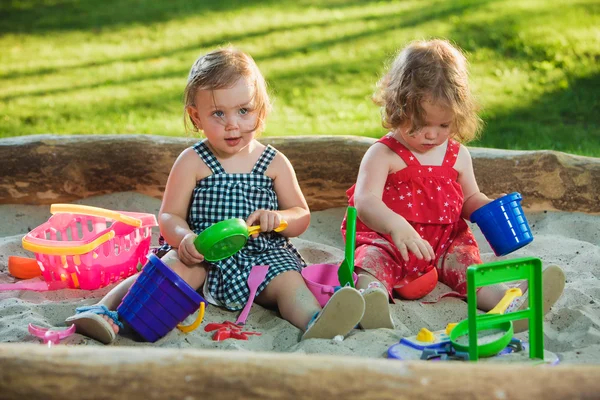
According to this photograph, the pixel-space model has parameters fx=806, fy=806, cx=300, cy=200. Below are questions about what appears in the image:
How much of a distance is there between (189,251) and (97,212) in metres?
0.61

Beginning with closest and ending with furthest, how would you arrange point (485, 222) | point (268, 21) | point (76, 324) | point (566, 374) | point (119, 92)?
point (566, 374)
point (76, 324)
point (485, 222)
point (119, 92)
point (268, 21)

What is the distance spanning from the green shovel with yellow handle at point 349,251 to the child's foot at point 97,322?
0.71m

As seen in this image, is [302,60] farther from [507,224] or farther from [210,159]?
[507,224]

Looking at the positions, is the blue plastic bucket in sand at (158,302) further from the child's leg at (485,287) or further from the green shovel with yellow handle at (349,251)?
the child's leg at (485,287)

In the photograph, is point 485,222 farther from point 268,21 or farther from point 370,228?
point 268,21

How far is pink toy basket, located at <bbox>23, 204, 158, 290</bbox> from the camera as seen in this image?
9.24ft

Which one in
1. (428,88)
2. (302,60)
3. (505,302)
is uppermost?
(302,60)

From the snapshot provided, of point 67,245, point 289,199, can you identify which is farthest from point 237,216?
point 67,245

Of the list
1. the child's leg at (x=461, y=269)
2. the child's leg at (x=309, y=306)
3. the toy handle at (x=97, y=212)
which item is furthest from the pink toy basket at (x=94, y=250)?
the child's leg at (x=461, y=269)

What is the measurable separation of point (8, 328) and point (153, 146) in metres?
1.39

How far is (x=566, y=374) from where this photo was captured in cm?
140

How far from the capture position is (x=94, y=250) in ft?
9.45

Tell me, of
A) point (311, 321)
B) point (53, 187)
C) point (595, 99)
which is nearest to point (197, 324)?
point (311, 321)

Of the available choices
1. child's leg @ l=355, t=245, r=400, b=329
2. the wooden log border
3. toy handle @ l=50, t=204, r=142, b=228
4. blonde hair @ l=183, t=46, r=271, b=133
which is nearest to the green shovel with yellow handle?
child's leg @ l=355, t=245, r=400, b=329
